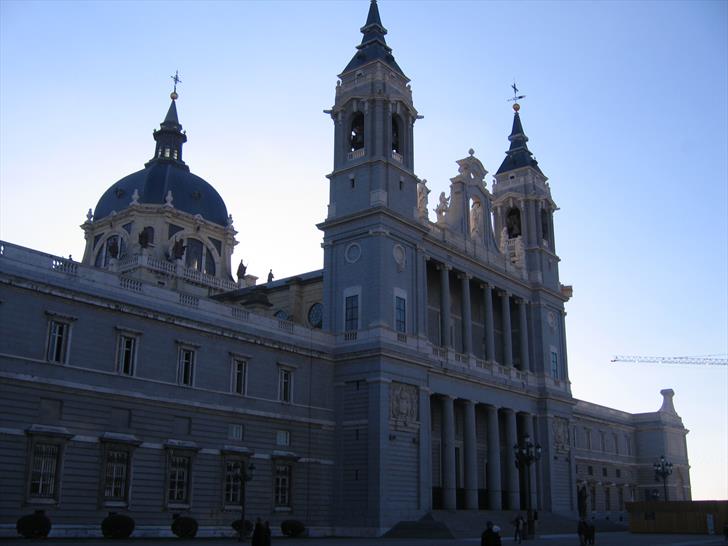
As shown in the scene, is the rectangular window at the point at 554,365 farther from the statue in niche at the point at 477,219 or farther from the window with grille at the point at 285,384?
the window with grille at the point at 285,384

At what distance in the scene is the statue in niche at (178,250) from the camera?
80.2m

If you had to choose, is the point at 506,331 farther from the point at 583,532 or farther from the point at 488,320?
the point at 583,532

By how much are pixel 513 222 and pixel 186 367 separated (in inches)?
1528

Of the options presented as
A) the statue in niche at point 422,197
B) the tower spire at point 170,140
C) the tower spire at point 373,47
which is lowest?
the statue in niche at point 422,197

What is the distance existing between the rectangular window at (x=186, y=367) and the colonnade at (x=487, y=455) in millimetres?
16291

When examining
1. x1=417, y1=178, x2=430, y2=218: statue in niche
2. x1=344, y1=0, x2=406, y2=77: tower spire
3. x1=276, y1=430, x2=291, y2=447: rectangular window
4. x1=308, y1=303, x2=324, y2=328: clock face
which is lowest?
x1=276, y1=430, x2=291, y2=447: rectangular window

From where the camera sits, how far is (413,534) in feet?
151

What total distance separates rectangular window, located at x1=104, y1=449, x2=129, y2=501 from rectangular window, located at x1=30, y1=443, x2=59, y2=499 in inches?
98.2

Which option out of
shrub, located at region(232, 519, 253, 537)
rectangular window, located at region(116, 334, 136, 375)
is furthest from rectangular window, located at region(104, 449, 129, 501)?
shrub, located at region(232, 519, 253, 537)

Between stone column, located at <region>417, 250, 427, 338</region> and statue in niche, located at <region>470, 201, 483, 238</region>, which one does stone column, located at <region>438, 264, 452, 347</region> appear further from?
statue in niche, located at <region>470, 201, 483, 238</region>

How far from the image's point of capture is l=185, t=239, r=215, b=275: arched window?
272ft

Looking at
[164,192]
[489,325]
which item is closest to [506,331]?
[489,325]

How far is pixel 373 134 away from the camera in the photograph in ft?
176

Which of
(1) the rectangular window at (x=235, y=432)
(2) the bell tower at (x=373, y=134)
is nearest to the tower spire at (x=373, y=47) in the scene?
(2) the bell tower at (x=373, y=134)
